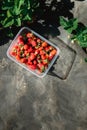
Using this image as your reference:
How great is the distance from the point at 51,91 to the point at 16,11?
0.78m

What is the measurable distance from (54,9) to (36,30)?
0.82 ft

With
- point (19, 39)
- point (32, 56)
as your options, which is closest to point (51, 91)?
point (32, 56)

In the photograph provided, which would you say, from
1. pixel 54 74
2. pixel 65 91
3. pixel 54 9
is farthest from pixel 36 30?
pixel 65 91

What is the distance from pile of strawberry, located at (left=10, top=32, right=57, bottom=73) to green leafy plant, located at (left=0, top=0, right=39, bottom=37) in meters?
0.20

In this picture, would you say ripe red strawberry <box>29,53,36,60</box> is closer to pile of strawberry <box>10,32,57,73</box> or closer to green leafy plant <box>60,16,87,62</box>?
pile of strawberry <box>10,32,57,73</box>

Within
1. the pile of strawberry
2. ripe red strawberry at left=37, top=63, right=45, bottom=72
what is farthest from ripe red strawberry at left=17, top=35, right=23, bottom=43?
ripe red strawberry at left=37, top=63, right=45, bottom=72

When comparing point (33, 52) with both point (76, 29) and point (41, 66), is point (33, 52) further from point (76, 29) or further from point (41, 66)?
point (76, 29)

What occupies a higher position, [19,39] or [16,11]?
[16,11]

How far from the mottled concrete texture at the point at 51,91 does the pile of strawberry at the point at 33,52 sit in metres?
0.10

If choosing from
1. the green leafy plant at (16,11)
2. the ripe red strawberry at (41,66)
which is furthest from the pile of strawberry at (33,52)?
the green leafy plant at (16,11)

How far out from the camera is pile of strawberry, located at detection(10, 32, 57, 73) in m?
2.54

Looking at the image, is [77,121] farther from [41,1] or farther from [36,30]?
[41,1]

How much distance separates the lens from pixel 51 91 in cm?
260

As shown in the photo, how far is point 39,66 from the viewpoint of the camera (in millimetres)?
2547
